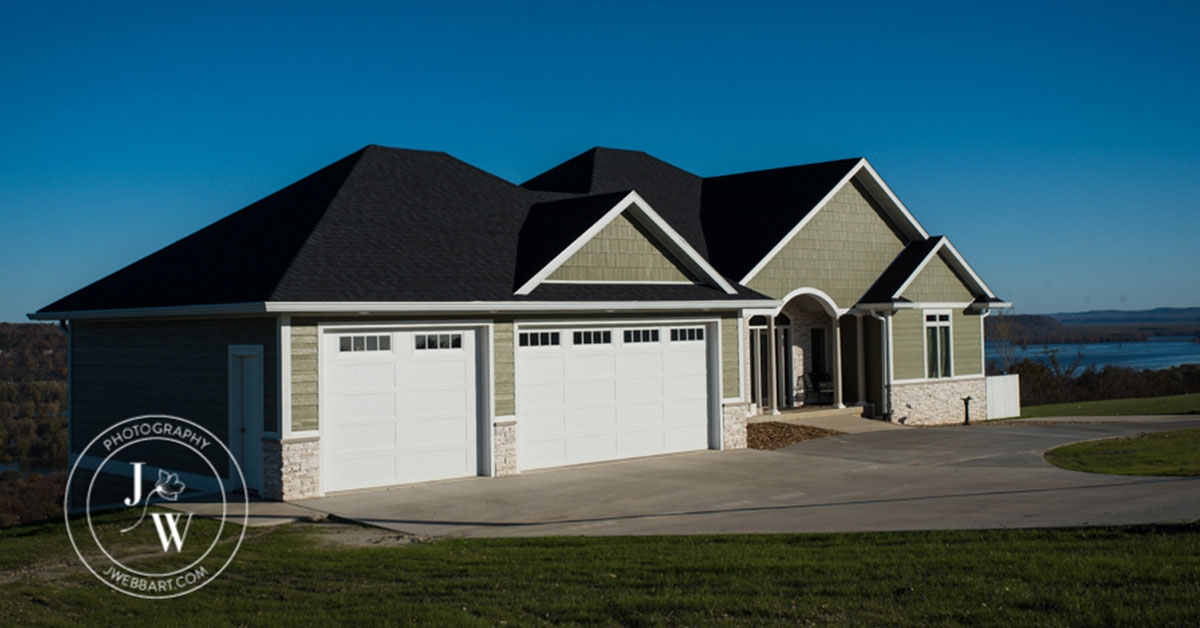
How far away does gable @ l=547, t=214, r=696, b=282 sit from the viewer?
19.7m

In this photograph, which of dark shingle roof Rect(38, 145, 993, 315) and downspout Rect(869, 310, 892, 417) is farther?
downspout Rect(869, 310, 892, 417)

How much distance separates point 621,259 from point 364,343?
5639mm

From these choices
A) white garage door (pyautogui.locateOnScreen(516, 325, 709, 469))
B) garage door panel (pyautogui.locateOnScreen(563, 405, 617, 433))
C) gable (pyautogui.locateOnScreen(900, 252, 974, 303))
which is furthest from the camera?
gable (pyautogui.locateOnScreen(900, 252, 974, 303))

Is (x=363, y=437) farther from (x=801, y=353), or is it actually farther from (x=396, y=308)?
(x=801, y=353)

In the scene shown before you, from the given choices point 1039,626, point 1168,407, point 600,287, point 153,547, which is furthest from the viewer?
point 1168,407

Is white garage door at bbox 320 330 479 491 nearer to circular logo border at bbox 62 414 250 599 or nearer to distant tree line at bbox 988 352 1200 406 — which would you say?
circular logo border at bbox 62 414 250 599

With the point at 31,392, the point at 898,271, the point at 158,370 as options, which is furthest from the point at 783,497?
the point at 31,392

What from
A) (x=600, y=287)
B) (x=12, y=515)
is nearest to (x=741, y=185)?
(x=600, y=287)

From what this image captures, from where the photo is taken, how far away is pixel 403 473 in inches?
674

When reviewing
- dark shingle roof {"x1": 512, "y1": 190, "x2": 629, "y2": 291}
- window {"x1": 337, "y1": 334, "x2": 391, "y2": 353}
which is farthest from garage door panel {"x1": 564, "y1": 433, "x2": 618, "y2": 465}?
window {"x1": 337, "y1": 334, "x2": 391, "y2": 353}

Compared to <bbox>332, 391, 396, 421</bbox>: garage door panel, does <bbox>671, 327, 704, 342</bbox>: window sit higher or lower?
higher

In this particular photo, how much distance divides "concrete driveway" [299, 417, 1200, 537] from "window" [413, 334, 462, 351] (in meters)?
2.21

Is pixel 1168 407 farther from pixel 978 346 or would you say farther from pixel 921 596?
pixel 921 596

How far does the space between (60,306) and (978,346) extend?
23.5 metres
